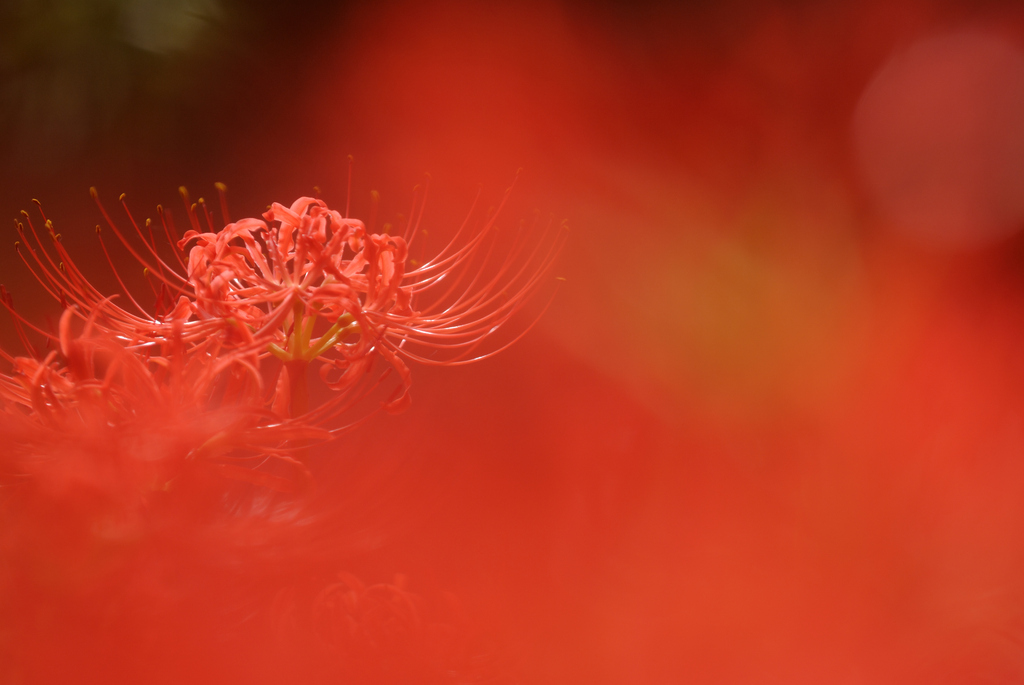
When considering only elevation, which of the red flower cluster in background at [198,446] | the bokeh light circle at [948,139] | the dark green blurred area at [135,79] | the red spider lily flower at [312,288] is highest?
the bokeh light circle at [948,139]

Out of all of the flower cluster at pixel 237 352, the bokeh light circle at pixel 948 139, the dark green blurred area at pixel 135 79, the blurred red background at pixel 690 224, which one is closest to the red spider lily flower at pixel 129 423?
the flower cluster at pixel 237 352

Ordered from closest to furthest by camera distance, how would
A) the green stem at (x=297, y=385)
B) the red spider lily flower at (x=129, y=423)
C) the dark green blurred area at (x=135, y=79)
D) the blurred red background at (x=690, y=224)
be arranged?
the red spider lily flower at (x=129, y=423), the green stem at (x=297, y=385), the blurred red background at (x=690, y=224), the dark green blurred area at (x=135, y=79)

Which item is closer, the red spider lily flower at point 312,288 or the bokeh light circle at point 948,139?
the red spider lily flower at point 312,288

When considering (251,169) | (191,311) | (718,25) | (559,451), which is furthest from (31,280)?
(718,25)

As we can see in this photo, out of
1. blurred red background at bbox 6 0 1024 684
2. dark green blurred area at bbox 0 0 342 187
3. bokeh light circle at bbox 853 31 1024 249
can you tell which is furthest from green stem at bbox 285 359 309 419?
bokeh light circle at bbox 853 31 1024 249

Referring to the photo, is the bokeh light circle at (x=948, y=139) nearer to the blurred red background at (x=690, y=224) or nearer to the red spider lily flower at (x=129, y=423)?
the blurred red background at (x=690, y=224)

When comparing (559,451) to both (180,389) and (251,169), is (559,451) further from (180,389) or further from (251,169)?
(251,169)

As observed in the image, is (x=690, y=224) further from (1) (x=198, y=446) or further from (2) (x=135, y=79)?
(2) (x=135, y=79)
